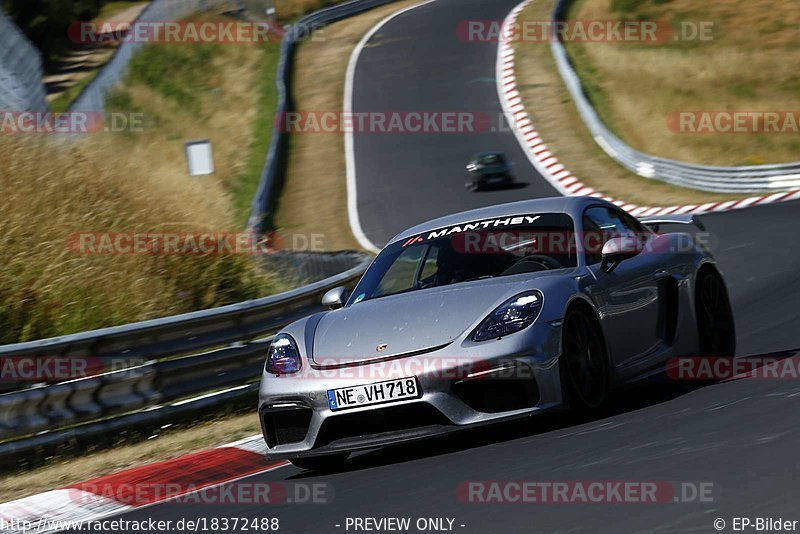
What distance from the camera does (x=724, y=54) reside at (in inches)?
1556

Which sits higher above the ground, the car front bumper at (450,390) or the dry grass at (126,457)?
the car front bumper at (450,390)

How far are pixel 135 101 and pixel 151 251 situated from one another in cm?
2715

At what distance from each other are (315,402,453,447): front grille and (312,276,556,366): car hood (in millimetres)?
276

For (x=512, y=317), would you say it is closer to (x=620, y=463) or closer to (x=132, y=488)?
(x=620, y=463)

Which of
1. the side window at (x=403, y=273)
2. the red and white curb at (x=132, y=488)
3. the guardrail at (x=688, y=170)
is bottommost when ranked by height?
the guardrail at (x=688, y=170)

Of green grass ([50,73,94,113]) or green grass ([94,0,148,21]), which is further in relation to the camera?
green grass ([94,0,148,21])

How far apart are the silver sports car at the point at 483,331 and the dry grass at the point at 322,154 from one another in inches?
675

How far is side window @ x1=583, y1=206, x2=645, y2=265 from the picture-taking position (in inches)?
285

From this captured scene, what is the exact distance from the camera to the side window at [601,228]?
7250 millimetres

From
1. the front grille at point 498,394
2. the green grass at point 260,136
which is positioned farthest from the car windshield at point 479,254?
the green grass at point 260,136

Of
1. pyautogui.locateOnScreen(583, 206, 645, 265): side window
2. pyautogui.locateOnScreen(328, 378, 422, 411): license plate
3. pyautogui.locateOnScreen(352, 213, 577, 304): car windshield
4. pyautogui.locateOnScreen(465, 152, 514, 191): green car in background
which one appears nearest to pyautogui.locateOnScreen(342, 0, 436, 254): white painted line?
pyautogui.locateOnScreen(465, 152, 514, 191): green car in background

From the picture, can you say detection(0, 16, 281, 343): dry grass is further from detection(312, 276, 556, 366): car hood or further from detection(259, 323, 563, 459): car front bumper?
detection(259, 323, 563, 459): car front bumper

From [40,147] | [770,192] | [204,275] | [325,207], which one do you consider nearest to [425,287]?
[204,275]

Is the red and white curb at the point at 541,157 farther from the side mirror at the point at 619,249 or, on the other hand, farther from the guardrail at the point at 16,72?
the side mirror at the point at 619,249
